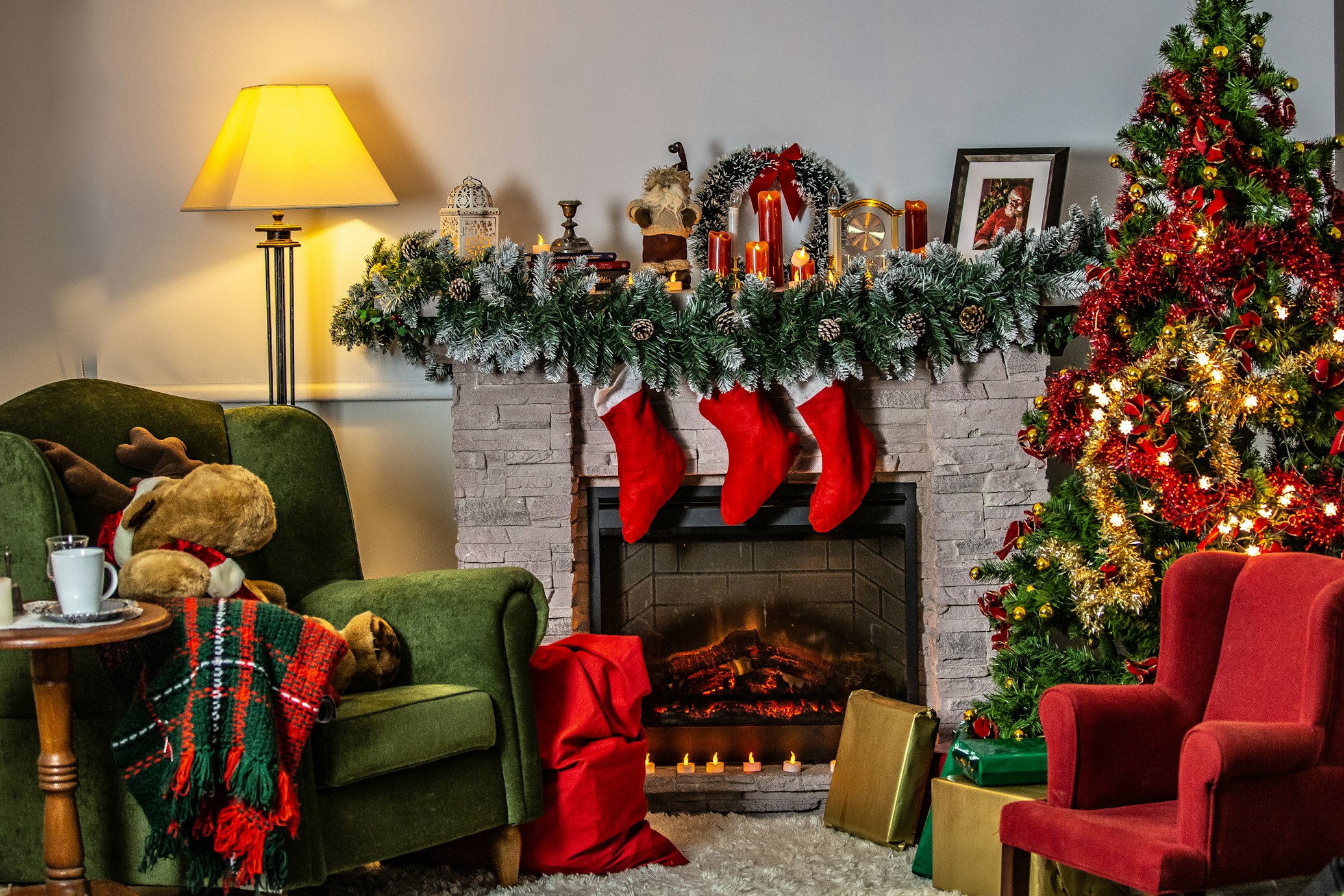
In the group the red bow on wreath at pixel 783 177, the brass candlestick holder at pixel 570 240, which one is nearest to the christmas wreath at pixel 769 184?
the red bow on wreath at pixel 783 177

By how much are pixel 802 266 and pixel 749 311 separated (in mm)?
256

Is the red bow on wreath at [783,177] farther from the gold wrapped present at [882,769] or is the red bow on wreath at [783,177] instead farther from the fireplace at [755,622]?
the gold wrapped present at [882,769]

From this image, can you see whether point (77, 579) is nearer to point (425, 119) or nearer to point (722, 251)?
point (722, 251)

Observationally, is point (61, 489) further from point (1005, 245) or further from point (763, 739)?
point (1005, 245)

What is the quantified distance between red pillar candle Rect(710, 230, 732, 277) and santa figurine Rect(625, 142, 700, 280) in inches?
3.1

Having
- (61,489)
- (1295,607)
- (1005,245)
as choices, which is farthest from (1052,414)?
(61,489)

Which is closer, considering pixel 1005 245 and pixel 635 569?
pixel 1005 245

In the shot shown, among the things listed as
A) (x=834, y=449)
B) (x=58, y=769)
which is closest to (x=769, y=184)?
(x=834, y=449)

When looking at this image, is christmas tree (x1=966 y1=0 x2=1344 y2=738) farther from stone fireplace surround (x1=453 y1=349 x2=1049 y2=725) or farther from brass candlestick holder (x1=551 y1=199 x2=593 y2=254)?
brass candlestick holder (x1=551 y1=199 x2=593 y2=254)

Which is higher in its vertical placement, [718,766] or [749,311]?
[749,311]

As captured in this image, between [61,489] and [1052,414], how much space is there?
1.94 metres

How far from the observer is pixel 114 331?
11.0 ft

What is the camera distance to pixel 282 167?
299 cm

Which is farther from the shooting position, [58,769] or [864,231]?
[864,231]
